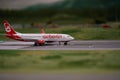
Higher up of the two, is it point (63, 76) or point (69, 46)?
point (69, 46)

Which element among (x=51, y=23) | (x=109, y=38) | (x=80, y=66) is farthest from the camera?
(x=51, y=23)

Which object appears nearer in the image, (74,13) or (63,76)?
(63,76)

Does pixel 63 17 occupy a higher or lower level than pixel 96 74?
higher

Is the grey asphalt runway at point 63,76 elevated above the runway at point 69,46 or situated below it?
below

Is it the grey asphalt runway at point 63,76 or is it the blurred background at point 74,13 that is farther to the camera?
the blurred background at point 74,13

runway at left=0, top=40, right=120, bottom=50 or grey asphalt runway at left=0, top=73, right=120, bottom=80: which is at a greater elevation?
runway at left=0, top=40, right=120, bottom=50

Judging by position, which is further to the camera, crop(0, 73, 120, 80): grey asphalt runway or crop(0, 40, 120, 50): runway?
crop(0, 40, 120, 50): runway

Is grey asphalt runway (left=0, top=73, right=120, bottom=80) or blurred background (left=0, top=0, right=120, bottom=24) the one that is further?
blurred background (left=0, top=0, right=120, bottom=24)

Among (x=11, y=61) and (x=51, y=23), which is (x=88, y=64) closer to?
(x=11, y=61)

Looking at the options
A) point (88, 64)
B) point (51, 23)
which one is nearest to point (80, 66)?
point (88, 64)

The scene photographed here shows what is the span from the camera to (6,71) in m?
14.4

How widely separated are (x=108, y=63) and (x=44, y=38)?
19.6 m

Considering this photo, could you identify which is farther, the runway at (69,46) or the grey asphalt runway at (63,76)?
the runway at (69,46)

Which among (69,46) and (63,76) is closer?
(63,76)
